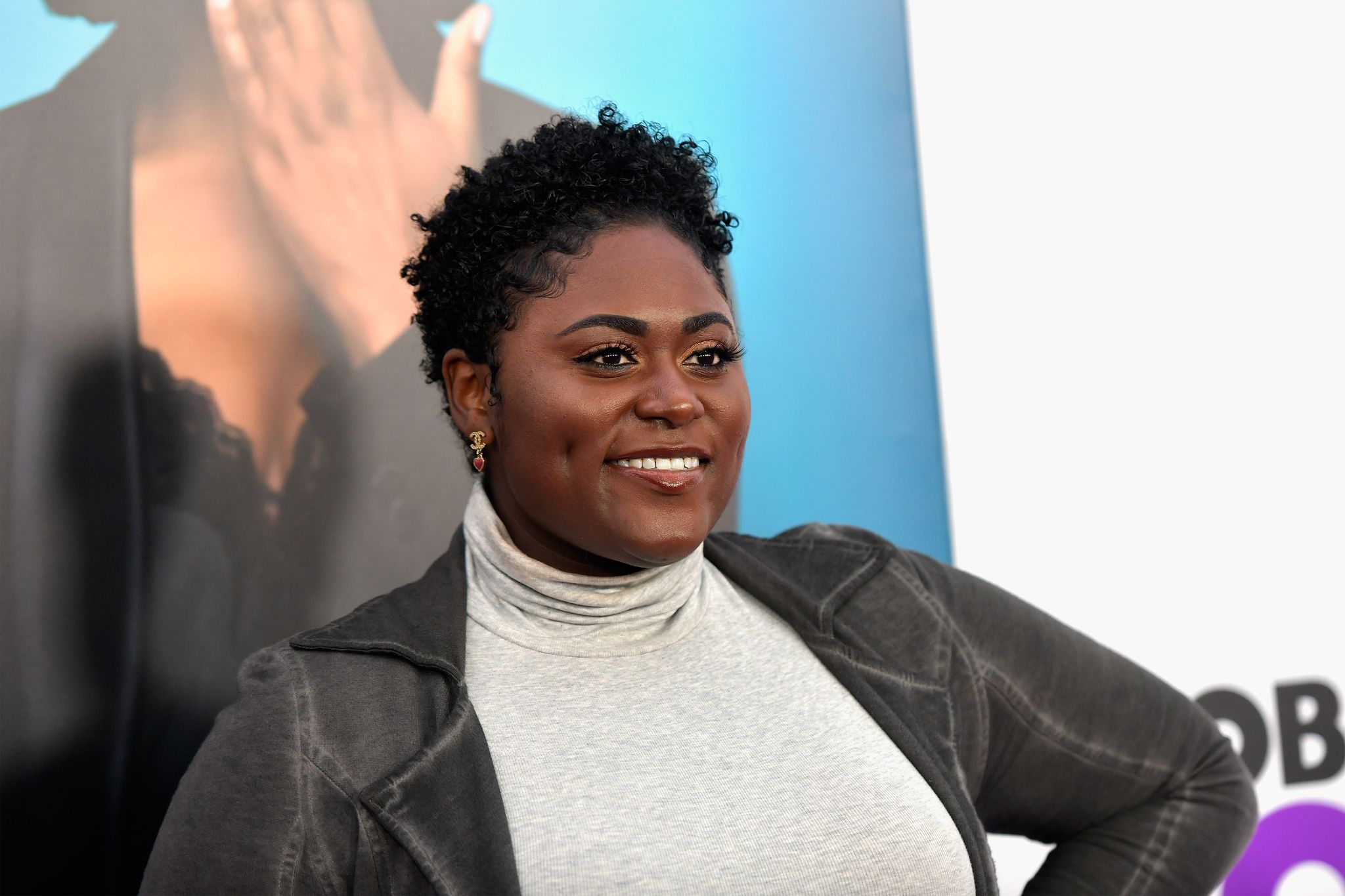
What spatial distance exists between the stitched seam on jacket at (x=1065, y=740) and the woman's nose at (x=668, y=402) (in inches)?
19.9

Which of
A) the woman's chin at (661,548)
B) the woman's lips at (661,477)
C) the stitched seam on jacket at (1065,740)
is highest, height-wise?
the woman's lips at (661,477)

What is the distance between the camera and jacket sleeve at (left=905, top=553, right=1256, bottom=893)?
1434mm

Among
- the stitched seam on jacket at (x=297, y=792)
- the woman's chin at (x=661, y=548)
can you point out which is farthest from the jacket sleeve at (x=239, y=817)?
the woman's chin at (x=661, y=548)

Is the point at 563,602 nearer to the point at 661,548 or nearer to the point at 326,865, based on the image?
the point at 661,548

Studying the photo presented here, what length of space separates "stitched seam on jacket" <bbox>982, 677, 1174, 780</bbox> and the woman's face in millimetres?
433

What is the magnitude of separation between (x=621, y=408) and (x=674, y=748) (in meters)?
0.34

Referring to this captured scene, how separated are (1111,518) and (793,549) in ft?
2.78

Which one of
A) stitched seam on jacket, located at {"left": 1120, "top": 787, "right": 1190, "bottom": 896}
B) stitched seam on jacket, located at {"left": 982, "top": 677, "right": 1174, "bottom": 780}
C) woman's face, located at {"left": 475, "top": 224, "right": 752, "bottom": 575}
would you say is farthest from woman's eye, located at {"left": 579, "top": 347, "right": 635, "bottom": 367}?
stitched seam on jacket, located at {"left": 1120, "top": 787, "right": 1190, "bottom": 896}

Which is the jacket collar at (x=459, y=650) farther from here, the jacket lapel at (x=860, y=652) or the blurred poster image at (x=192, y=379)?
the blurred poster image at (x=192, y=379)

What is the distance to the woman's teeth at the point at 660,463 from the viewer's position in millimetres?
1217

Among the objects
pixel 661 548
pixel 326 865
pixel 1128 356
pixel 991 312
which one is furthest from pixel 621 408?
pixel 1128 356

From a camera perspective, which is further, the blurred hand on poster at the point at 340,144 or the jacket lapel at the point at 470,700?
the blurred hand on poster at the point at 340,144

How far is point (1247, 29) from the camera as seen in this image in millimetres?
2133

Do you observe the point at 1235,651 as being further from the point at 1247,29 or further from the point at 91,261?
the point at 91,261
